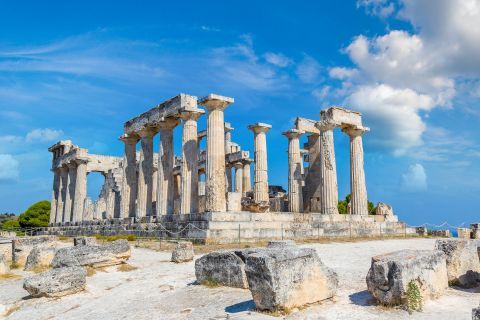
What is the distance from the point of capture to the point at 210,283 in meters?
9.77

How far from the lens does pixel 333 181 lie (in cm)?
2825

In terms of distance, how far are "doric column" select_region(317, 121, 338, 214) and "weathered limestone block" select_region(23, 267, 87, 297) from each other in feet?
64.0

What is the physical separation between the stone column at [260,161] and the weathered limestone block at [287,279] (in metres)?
22.6

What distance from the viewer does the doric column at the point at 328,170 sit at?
28.0 meters

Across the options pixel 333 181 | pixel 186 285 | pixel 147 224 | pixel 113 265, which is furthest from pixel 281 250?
pixel 333 181

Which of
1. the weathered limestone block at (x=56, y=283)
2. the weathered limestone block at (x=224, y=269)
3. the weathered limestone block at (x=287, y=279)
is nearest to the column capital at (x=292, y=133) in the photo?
the weathered limestone block at (x=224, y=269)

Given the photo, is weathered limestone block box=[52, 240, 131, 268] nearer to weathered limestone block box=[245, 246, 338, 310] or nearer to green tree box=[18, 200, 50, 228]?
weathered limestone block box=[245, 246, 338, 310]

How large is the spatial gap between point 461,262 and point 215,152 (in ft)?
51.4

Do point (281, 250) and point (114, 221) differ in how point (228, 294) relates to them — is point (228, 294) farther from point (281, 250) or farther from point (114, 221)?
point (114, 221)

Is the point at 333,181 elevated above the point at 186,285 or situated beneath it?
elevated above

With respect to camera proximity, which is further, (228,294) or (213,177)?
(213,177)

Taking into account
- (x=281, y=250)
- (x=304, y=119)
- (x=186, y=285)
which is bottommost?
(x=186, y=285)

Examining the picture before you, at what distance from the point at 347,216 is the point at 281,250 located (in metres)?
20.5

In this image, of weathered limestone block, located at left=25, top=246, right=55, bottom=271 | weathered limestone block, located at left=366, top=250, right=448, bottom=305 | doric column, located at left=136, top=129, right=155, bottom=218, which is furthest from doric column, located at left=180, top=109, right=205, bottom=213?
weathered limestone block, located at left=366, top=250, right=448, bottom=305
